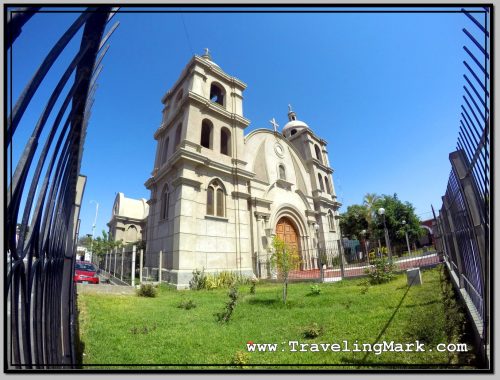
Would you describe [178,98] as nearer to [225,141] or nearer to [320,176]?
[225,141]

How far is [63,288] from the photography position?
2.76 m

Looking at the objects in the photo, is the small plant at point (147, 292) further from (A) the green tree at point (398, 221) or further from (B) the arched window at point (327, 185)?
(A) the green tree at point (398, 221)

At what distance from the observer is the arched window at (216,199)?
13241 mm

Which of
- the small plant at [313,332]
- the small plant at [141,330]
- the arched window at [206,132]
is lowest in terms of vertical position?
the small plant at [141,330]

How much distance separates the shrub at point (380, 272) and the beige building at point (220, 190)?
4622 mm

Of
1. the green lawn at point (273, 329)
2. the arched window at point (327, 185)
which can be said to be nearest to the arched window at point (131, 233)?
the green lawn at point (273, 329)

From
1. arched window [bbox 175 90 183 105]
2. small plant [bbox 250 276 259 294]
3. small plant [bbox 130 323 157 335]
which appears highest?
arched window [bbox 175 90 183 105]

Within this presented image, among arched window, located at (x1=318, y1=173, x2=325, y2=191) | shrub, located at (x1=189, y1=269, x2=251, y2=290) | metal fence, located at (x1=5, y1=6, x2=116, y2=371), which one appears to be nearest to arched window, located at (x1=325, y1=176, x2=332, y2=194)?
arched window, located at (x1=318, y1=173, x2=325, y2=191)

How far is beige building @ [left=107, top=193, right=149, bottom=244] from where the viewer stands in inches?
966

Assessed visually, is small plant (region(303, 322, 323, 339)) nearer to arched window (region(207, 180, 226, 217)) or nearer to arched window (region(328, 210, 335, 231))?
arched window (region(207, 180, 226, 217))

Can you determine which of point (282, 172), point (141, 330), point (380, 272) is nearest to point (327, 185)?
point (282, 172)

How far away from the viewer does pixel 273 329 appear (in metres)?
4.79

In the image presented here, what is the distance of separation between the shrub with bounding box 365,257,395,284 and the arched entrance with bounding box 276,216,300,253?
24.4 feet

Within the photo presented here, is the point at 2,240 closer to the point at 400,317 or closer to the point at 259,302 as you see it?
the point at 400,317
